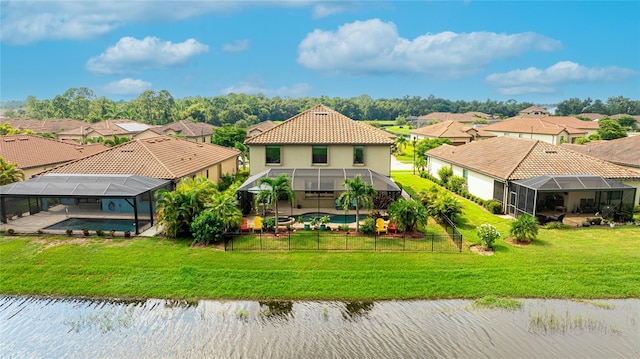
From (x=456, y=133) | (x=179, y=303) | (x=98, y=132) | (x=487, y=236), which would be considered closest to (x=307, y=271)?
(x=179, y=303)

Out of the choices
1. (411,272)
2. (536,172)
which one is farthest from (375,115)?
(411,272)

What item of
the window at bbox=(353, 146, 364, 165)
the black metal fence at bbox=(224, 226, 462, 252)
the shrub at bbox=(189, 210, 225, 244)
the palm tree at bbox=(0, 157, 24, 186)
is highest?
the window at bbox=(353, 146, 364, 165)

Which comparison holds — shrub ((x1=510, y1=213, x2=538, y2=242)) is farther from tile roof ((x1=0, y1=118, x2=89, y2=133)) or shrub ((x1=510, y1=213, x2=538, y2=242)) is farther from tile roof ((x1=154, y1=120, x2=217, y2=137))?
tile roof ((x1=0, y1=118, x2=89, y2=133))

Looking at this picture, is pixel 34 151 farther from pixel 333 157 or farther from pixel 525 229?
pixel 525 229

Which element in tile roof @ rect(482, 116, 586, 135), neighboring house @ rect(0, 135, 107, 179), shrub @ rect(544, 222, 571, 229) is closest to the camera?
shrub @ rect(544, 222, 571, 229)

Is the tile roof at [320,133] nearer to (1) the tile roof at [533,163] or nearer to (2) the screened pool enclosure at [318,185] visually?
(2) the screened pool enclosure at [318,185]

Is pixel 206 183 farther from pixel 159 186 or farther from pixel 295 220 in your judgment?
pixel 295 220

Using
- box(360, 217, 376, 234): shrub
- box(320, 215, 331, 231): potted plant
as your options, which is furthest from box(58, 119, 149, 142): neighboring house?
box(360, 217, 376, 234): shrub
